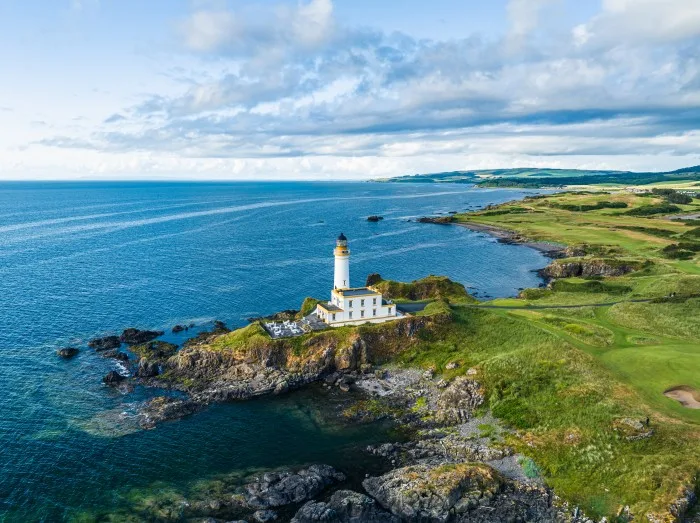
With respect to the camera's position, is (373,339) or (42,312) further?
(42,312)

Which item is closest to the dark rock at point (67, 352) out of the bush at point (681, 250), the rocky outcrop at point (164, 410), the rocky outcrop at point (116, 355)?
the rocky outcrop at point (116, 355)

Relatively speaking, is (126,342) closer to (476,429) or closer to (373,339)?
(373,339)

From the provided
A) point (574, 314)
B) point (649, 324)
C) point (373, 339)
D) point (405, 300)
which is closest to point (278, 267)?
point (405, 300)

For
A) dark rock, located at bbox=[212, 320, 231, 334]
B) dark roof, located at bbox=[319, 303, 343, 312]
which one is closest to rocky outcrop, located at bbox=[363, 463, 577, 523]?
dark roof, located at bbox=[319, 303, 343, 312]

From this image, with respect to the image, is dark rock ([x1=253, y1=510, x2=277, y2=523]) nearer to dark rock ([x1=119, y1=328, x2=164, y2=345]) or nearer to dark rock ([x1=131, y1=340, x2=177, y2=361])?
dark rock ([x1=131, y1=340, x2=177, y2=361])

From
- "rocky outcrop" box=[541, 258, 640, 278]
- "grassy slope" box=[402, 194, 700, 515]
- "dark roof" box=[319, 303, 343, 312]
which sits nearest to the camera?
"grassy slope" box=[402, 194, 700, 515]

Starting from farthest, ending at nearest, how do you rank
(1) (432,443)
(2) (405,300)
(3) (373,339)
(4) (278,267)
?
(4) (278,267), (2) (405,300), (3) (373,339), (1) (432,443)
